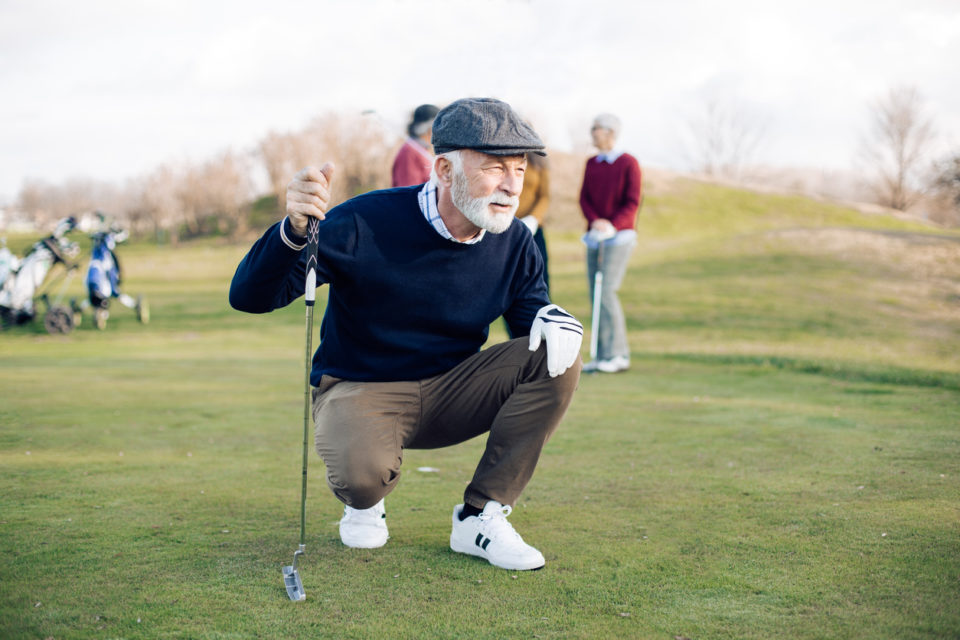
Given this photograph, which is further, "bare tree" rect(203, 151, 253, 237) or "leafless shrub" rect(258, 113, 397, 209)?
"bare tree" rect(203, 151, 253, 237)

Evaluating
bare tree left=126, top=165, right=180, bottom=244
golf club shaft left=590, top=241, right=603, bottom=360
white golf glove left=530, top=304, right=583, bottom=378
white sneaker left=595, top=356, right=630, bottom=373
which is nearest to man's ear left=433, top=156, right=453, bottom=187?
white golf glove left=530, top=304, right=583, bottom=378

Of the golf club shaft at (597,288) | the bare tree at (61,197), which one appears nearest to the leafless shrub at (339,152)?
the bare tree at (61,197)

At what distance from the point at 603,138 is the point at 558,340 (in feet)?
17.8

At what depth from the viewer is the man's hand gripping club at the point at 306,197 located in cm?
285

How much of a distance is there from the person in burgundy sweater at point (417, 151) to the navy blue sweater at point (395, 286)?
4.06 m

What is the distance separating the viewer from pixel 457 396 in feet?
11.1

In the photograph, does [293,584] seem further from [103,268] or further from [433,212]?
[103,268]

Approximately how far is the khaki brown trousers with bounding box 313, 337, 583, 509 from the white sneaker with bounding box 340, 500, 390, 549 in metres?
0.04

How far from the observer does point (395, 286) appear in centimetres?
318

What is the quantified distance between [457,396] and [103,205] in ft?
274

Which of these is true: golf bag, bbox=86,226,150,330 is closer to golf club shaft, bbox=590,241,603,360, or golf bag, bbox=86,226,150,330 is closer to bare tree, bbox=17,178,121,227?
golf club shaft, bbox=590,241,603,360

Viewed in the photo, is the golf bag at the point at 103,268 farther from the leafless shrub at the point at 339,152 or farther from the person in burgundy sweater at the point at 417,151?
the leafless shrub at the point at 339,152

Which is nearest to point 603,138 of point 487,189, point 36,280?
point 487,189

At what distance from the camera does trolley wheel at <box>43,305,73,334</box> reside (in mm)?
13477
